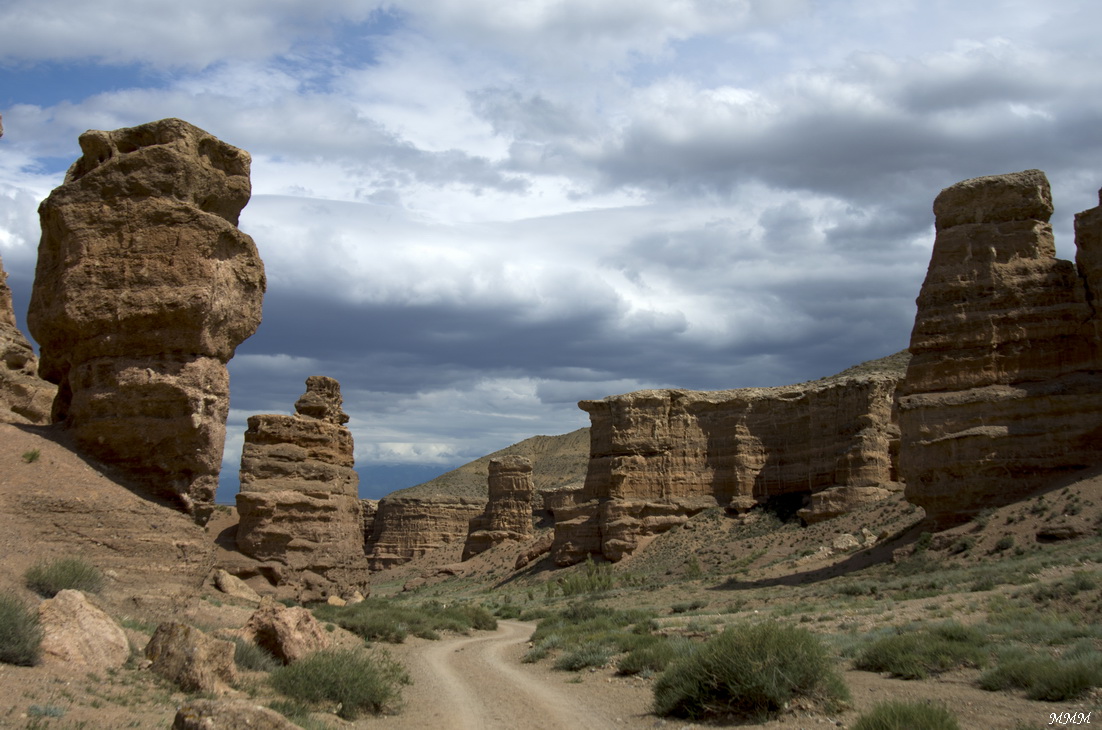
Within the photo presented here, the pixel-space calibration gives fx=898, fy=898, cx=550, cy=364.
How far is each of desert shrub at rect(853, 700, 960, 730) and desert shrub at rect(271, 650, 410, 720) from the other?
6.58m

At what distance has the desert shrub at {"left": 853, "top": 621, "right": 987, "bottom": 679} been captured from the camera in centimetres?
1269

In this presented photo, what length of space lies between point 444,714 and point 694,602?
58.6 feet

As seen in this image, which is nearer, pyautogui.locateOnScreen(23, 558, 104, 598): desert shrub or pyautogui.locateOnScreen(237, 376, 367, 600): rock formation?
pyautogui.locateOnScreen(23, 558, 104, 598): desert shrub

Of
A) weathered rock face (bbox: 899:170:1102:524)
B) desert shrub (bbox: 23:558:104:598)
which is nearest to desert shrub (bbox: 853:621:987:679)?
desert shrub (bbox: 23:558:104:598)

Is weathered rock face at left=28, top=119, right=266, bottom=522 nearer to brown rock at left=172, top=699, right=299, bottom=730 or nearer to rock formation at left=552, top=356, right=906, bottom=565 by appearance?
brown rock at left=172, top=699, right=299, bottom=730

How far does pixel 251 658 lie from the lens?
1305 centimetres

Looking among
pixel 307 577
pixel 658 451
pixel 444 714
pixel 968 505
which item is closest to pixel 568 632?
pixel 307 577

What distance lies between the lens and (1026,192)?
30344mm

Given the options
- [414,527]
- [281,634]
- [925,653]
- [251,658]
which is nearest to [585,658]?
[281,634]

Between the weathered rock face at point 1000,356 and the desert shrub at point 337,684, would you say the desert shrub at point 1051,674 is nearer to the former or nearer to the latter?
the desert shrub at point 337,684

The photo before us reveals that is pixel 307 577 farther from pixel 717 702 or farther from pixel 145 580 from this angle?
pixel 717 702

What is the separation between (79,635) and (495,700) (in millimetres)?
6155

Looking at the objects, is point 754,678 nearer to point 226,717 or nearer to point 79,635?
point 226,717

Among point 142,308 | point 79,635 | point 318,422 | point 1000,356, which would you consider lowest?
point 79,635
